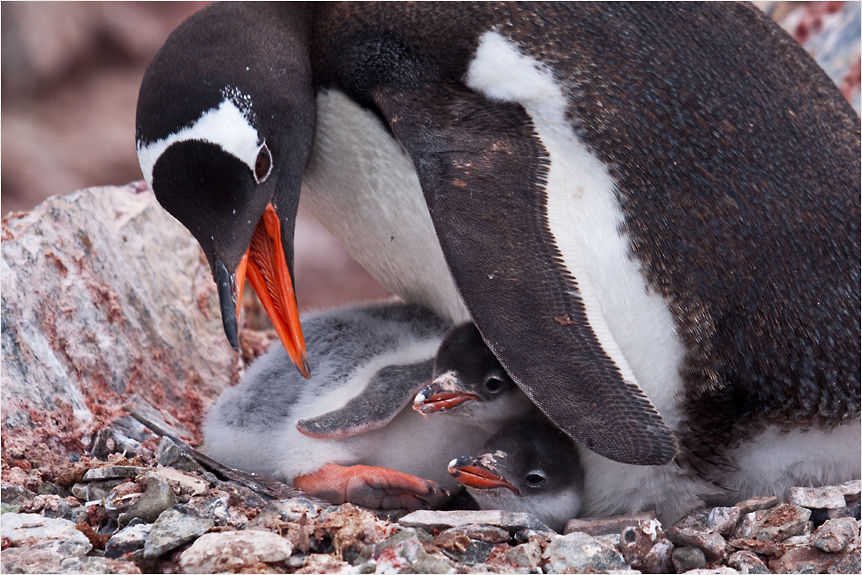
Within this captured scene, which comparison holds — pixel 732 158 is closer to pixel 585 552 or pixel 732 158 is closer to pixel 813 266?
pixel 813 266

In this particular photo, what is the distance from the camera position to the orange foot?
1.44m

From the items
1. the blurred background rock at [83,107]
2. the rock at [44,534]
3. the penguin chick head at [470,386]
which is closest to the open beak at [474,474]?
the penguin chick head at [470,386]

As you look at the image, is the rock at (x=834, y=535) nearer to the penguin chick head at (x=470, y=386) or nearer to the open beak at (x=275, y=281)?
the penguin chick head at (x=470, y=386)

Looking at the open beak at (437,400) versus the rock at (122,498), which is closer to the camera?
the rock at (122,498)

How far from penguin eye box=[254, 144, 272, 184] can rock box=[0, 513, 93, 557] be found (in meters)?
0.58

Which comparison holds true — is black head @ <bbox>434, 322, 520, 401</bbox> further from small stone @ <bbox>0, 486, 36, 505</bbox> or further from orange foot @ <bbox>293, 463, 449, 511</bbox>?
small stone @ <bbox>0, 486, 36, 505</bbox>

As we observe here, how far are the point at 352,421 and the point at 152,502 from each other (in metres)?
0.35

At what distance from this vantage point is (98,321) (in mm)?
1839

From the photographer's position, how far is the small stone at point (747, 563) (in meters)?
1.25

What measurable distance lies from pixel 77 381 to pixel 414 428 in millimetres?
663

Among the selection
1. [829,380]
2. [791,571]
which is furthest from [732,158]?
[791,571]

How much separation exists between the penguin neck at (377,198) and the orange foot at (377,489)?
1.07 feet

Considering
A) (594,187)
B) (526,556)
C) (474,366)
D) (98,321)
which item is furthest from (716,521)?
(98,321)

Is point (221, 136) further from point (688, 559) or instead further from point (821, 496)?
point (821, 496)
